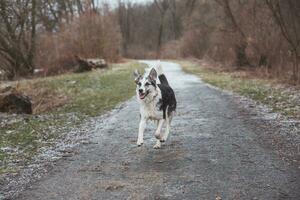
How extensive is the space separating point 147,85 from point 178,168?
2122 millimetres

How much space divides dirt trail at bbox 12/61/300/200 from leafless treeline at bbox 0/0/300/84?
11.2 m

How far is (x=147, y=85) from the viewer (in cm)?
948

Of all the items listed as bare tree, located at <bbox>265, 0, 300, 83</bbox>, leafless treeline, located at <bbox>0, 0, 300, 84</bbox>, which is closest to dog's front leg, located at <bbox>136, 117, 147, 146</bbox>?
leafless treeline, located at <bbox>0, 0, 300, 84</bbox>

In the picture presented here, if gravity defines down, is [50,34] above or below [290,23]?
below

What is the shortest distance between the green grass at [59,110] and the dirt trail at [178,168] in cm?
107

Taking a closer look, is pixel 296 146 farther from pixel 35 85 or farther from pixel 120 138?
pixel 35 85

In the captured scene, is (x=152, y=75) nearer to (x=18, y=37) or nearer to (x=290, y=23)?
(x=290, y=23)

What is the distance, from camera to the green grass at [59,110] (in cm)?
1028

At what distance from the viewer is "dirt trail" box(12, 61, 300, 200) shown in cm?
667

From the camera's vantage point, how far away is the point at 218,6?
3388cm

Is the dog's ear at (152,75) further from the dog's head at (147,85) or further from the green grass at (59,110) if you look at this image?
the green grass at (59,110)

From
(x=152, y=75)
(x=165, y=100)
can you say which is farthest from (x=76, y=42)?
(x=152, y=75)

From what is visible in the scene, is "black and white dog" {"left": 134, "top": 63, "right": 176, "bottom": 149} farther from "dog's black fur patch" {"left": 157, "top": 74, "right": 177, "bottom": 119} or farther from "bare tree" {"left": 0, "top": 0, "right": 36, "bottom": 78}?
"bare tree" {"left": 0, "top": 0, "right": 36, "bottom": 78}

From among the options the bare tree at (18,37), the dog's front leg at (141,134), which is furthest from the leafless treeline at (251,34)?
the dog's front leg at (141,134)
